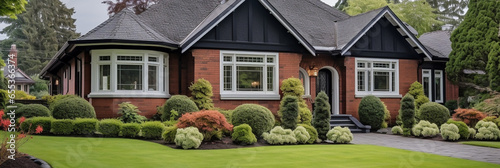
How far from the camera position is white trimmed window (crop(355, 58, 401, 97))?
20812mm

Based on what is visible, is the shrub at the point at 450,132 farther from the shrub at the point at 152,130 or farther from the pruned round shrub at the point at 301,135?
the shrub at the point at 152,130

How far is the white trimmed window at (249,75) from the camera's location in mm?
18328

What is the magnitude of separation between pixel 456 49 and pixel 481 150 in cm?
966

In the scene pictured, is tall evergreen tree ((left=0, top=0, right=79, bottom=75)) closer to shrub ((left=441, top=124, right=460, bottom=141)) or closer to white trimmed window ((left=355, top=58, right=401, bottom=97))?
white trimmed window ((left=355, top=58, right=401, bottom=97))

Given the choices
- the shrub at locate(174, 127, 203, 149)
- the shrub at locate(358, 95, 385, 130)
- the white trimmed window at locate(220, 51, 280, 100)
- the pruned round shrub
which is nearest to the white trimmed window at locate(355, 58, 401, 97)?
the shrub at locate(358, 95, 385, 130)

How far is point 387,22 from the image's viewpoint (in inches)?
825

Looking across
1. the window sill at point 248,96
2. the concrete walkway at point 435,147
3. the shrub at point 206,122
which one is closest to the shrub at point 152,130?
the shrub at point 206,122

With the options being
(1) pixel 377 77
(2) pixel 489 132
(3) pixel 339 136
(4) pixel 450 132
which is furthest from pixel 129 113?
(2) pixel 489 132

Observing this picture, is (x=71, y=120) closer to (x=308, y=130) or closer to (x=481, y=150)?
(x=308, y=130)

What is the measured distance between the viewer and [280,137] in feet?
44.1

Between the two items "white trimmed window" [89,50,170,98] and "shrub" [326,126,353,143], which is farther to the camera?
"white trimmed window" [89,50,170,98]

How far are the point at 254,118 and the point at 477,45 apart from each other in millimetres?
11841

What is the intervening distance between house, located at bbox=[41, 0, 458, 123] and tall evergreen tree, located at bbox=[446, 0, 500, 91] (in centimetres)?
120

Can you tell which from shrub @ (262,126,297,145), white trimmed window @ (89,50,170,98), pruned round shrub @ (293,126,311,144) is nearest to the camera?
shrub @ (262,126,297,145)
